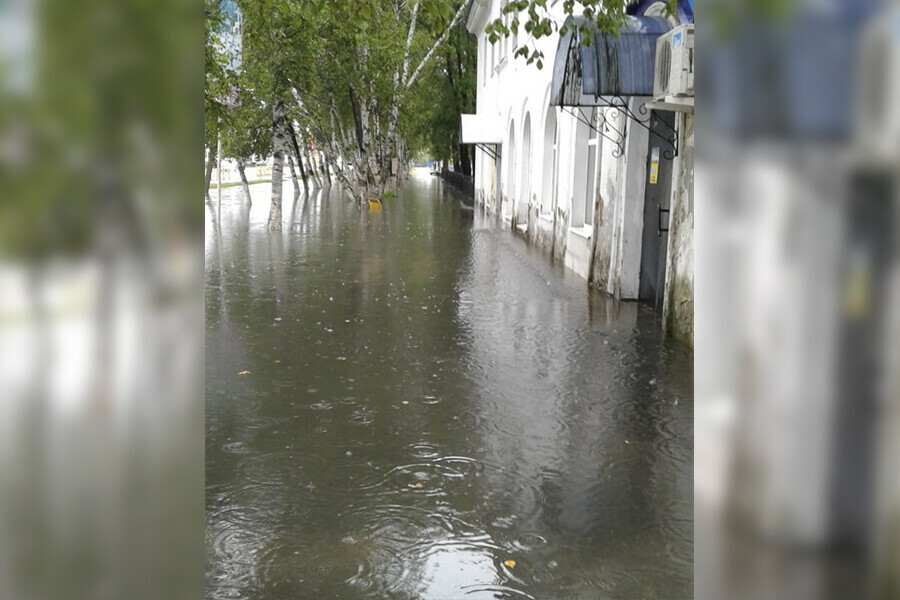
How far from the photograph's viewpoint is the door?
36.4ft

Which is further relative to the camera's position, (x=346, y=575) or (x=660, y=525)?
(x=660, y=525)

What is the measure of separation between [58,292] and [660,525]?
13.5ft

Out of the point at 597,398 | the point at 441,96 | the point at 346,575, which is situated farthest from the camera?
the point at 441,96

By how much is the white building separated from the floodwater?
644 mm

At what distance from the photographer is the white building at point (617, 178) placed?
9.62 meters

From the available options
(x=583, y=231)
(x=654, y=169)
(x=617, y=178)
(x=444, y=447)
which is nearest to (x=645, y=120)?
(x=654, y=169)

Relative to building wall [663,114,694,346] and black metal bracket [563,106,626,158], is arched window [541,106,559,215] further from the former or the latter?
building wall [663,114,694,346]

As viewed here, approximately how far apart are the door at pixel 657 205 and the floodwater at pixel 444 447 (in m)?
0.61

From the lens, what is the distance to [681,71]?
8.46 m

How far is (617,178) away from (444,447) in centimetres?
672

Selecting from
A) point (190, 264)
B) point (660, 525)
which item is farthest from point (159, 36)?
point (660, 525)

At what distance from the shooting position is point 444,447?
5.77 m

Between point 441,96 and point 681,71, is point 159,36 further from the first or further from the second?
point 441,96

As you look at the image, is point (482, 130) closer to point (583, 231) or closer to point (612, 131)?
point (583, 231)
